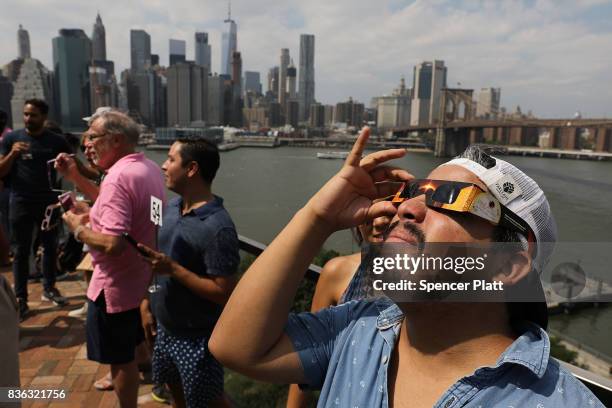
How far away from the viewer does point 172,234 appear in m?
1.79

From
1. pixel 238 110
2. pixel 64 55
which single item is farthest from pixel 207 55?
pixel 64 55

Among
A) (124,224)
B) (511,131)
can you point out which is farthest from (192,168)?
(511,131)

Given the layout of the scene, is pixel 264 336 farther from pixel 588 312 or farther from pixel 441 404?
pixel 588 312

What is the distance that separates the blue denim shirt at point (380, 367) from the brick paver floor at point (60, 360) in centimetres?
158

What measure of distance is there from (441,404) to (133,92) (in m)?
87.3

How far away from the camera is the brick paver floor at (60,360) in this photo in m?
2.30

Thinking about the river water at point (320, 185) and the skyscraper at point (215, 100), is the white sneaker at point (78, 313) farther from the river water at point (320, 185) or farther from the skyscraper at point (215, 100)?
the skyscraper at point (215, 100)

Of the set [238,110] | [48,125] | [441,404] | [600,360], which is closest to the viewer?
[441,404]

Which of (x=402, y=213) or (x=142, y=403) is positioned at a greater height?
(x=402, y=213)

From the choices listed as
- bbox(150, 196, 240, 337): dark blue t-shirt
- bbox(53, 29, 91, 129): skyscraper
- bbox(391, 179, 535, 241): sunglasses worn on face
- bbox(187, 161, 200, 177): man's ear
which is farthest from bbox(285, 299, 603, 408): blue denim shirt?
bbox(53, 29, 91, 129): skyscraper

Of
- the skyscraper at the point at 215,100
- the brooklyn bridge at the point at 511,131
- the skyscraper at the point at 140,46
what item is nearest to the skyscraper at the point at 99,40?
the skyscraper at the point at 140,46

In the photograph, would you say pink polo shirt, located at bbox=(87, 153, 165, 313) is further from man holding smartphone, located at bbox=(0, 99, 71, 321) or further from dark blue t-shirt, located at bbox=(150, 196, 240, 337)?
man holding smartphone, located at bbox=(0, 99, 71, 321)

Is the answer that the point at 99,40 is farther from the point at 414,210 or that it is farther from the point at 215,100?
the point at 414,210

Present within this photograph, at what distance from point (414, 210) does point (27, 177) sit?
3.10m
